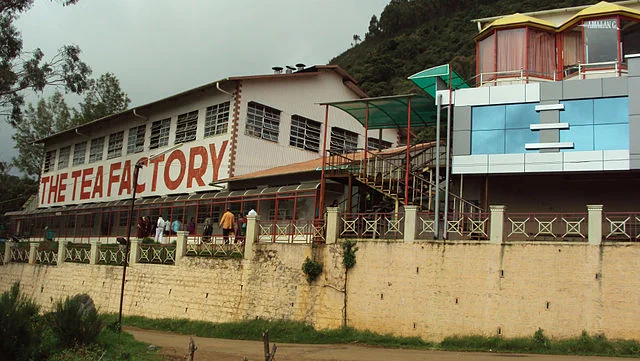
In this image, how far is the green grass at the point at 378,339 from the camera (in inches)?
649

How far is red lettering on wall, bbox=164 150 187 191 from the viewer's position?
33781 millimetres

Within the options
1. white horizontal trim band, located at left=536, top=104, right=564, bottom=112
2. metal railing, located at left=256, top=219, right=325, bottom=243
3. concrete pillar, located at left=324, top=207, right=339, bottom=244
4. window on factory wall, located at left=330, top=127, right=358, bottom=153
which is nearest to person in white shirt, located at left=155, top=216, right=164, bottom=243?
metal railing, located at left=256, top=219, right=325, bottom=243

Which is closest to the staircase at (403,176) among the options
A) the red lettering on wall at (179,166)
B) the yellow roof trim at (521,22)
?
the yellow roof trim at (521,22)

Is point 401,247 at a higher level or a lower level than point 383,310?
higher

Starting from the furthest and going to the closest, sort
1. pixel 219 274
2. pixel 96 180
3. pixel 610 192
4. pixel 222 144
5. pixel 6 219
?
pixel 6 219 < pixel 96 180 < pixel 222 144 < pixel 219 274 < pixel 610 192

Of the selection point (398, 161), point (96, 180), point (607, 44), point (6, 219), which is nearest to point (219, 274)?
point (398, 161)

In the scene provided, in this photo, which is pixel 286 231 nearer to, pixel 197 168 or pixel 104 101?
pixel 197 168

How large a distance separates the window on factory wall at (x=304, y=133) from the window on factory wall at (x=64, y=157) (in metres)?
19.9

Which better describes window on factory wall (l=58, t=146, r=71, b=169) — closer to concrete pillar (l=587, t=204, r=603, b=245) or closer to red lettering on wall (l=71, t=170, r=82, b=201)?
red lettering on wall (l=71, t=170, r=82, b=201)

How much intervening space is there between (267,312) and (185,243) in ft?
17.7

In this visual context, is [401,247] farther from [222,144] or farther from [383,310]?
[222,144]

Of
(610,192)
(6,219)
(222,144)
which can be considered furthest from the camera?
(6,219)

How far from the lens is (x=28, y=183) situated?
193ft

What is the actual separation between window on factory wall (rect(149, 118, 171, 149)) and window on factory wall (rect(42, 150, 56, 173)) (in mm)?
13994
